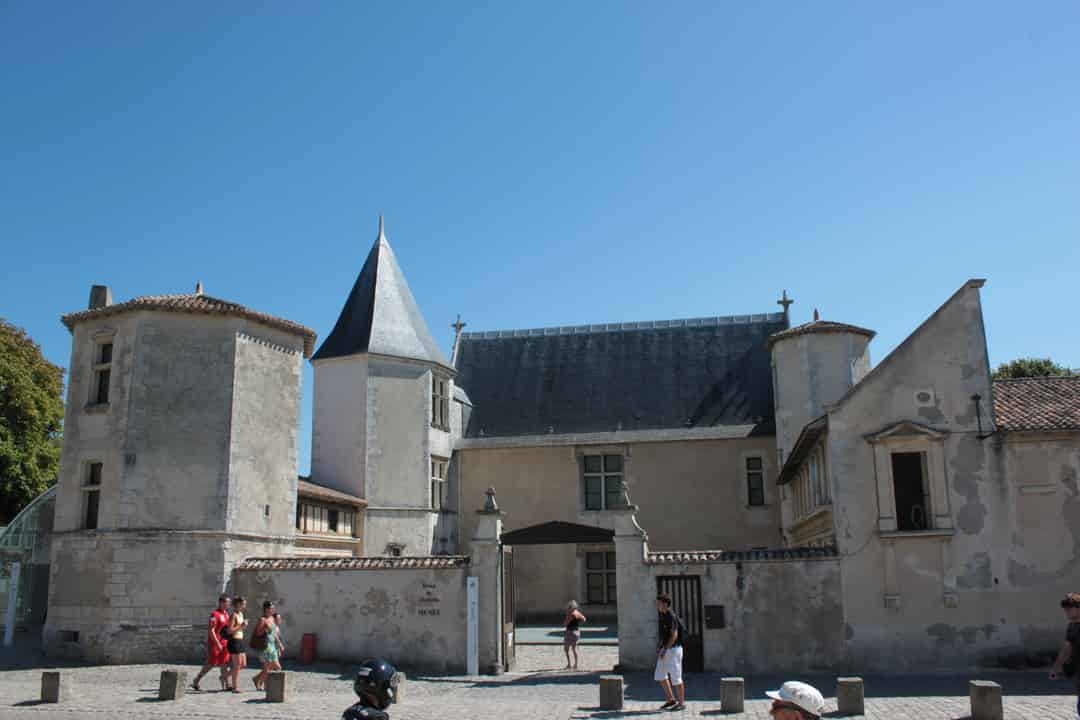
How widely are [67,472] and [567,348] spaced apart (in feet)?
56.7

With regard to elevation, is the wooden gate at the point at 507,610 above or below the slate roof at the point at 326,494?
below

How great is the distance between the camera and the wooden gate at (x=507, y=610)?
15.9 m

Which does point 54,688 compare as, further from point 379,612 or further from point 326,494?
point 326,494

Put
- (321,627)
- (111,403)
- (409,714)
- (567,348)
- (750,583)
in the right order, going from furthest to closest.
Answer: (567,348), (111,403), (321,627), (750,583), (409,714)

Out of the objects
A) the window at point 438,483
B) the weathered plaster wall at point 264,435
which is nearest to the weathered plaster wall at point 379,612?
the weathered plaster wall at point 264,435

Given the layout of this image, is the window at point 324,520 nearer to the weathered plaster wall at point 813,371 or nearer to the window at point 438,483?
the window at point 438,483

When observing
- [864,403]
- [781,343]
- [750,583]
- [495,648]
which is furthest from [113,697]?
[781,343]

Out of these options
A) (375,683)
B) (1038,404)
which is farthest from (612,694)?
(1038,404)

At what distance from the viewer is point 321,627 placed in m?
16.4

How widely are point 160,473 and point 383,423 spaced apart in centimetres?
820

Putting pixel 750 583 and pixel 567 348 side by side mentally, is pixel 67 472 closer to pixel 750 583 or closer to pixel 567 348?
pixel 750 583

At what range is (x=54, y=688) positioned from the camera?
12086mm

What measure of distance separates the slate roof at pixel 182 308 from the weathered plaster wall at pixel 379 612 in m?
5.09

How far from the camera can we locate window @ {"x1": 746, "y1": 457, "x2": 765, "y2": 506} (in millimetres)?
26344
